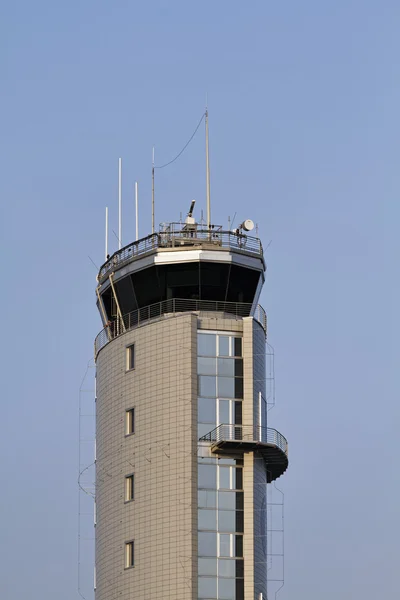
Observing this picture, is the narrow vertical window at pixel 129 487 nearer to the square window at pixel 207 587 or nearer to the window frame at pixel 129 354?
the window frame at pixel 129 354

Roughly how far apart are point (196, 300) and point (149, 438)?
9.48 metres

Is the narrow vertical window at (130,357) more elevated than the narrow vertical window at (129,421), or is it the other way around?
the narrow vertical window at (130,357)

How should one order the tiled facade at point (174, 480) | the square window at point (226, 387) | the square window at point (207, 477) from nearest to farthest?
1. the tiled facade at point (174, 480)
2. the square window at point (207, 477)
3. the square window at point (226, 387)

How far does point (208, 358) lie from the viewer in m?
98.8

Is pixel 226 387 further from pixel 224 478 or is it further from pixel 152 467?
pixel 152 467

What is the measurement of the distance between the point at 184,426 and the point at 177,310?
808 cm

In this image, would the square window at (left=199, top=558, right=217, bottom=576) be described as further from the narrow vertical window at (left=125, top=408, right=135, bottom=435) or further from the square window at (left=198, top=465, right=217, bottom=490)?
the narrow vertical window at (left=125, top=408, right=135, bottom=435)

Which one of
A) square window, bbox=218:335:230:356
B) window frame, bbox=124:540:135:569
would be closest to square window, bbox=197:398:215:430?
square window, bbox=218:335:230:356

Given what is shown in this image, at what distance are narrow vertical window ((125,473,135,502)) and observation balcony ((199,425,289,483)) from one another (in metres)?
5.12

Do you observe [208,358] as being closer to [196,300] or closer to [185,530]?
[196,300]

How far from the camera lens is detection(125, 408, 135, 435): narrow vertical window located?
9944cm

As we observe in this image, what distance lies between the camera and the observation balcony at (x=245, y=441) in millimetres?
96625

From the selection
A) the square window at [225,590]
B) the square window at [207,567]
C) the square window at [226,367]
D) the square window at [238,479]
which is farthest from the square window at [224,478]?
the square window at [226,367]

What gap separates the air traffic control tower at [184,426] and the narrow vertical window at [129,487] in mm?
61
